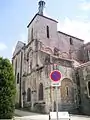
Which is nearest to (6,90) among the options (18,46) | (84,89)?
(84,89)

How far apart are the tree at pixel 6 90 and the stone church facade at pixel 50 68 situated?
4566 mm

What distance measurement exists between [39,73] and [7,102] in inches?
393

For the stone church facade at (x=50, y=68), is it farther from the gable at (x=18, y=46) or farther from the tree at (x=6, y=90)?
the tree at (x=6, y=90)

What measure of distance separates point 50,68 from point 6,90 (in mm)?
7983

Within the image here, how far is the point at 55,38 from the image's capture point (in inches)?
1155

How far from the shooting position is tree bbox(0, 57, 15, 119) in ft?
41.0

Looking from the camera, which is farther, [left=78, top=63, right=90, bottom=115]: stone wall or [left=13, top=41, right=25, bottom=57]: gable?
[left=13, top=41, right=25, bottom=57]: gable

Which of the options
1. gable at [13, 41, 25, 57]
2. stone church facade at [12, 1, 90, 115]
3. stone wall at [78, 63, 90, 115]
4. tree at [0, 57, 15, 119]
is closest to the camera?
tree at [0, 57, 15, 119]

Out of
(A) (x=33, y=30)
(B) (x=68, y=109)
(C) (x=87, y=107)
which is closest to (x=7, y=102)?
(B) (x=68, y=109)

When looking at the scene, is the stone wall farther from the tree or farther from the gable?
the gable

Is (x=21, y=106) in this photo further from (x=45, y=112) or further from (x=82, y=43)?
(x=82, y=43)

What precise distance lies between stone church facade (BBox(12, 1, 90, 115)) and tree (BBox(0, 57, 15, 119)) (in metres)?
4.57

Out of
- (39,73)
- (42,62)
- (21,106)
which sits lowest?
(21,106)

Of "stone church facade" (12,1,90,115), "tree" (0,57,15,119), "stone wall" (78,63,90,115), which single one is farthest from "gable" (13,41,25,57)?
"tree" (0,57,15,119)
